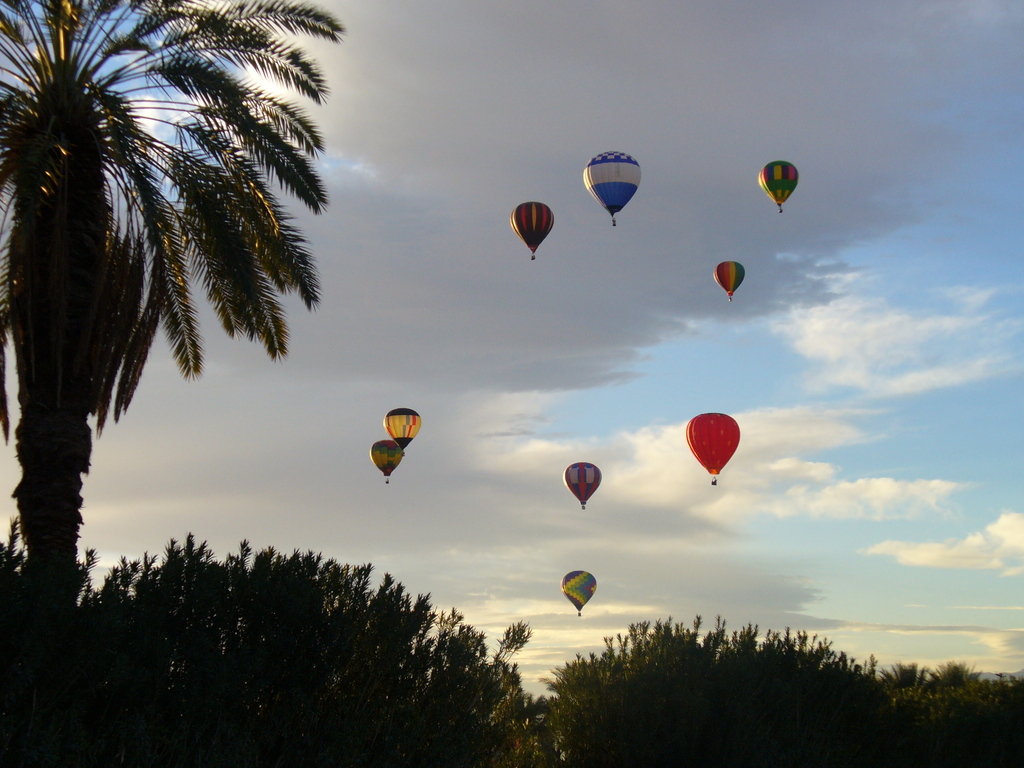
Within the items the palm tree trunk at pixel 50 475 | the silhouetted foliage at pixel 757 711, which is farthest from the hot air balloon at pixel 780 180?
the palm tree trunk at pixel 50 475

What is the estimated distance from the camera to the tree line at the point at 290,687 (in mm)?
11156

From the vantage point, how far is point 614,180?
3747cm

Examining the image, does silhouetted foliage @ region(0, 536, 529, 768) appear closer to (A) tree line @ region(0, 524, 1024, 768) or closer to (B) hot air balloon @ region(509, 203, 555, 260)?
(A) tree line @ region(0, 524, 1024, 768)

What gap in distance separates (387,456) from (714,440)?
12764 mm

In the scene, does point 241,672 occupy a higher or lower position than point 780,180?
lower

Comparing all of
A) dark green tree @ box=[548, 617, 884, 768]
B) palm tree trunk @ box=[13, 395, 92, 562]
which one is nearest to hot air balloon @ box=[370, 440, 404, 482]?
dark green tree @ box=[548, 617, 884, 768]

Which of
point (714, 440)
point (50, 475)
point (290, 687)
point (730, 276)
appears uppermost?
point (730, 276)

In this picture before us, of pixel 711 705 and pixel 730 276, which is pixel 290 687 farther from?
pixel 730 276

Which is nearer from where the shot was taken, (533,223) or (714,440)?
(714,440)

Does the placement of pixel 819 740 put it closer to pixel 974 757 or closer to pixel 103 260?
pixel 974 757

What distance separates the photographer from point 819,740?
21.0 metres

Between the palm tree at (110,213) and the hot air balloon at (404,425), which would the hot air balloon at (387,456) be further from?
the palm tree at (110,213)

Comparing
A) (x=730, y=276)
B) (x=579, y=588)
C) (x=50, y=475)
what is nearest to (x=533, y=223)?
(x=730, y=276)

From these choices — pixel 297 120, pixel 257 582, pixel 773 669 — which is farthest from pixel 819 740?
pixel 297 120
